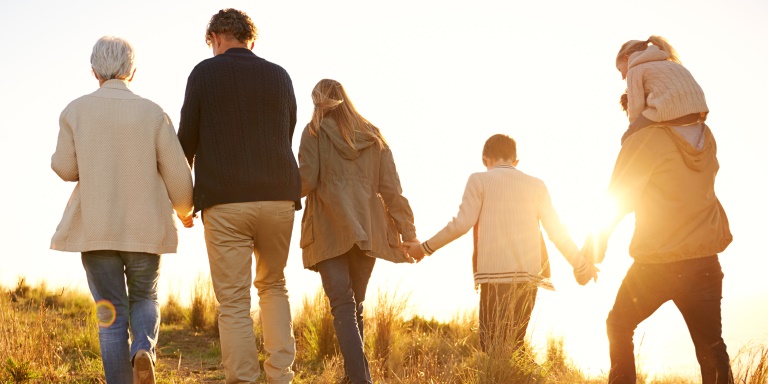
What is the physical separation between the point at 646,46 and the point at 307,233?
8.07 feet

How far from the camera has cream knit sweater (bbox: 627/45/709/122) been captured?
424 centimetres

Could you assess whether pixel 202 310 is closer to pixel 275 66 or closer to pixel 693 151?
pixel 275 66

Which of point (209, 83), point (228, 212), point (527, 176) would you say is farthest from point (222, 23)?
point (527, 176)

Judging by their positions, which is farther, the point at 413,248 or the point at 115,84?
the point at 413,248

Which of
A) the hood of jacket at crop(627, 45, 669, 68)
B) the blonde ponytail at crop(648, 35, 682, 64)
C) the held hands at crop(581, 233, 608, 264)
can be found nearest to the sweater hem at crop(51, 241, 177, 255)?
the held hands at crop(581, 233, 608, 264)

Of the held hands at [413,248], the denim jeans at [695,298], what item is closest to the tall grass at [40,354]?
the held hands at [413,248]

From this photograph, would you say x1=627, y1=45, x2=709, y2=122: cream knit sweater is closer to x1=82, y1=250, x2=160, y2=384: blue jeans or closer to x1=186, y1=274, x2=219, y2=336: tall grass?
x1=82, y1=250, x2=160, y2=384: blue jeans

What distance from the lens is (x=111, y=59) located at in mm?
4328

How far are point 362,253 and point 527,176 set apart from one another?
1441mm

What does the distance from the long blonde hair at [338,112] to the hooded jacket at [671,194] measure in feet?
6.00

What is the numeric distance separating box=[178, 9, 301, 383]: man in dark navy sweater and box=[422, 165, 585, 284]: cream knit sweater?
60.9 inches

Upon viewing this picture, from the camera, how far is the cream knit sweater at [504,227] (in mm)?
5633

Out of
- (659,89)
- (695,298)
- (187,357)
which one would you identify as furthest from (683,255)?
(187,357)

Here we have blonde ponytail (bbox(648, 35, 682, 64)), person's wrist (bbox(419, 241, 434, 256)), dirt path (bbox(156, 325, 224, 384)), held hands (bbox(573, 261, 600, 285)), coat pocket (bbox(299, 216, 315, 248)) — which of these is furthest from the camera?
dirt path (bbox(156, 325, 224, 384))
